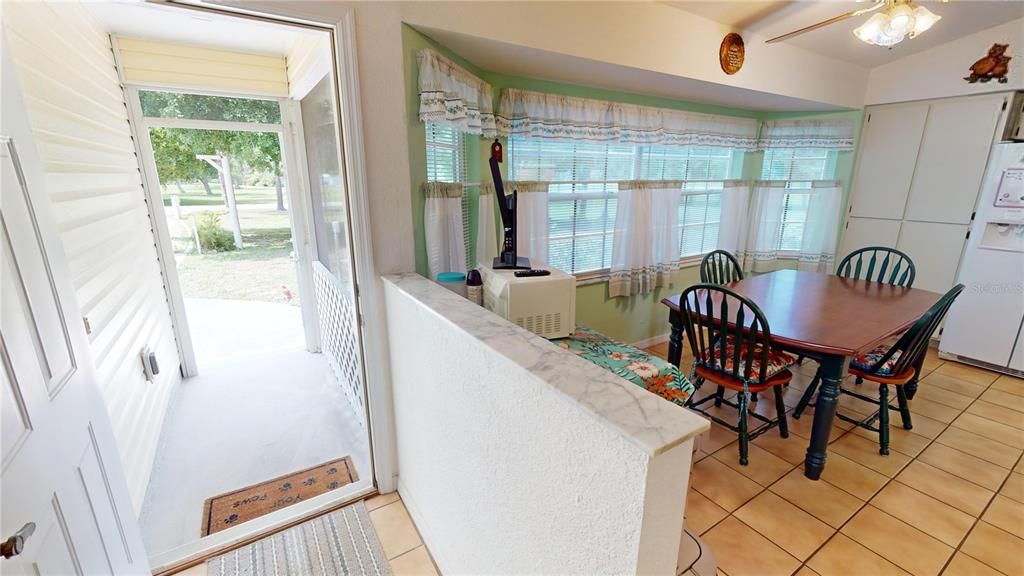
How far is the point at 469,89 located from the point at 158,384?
248 centimetres

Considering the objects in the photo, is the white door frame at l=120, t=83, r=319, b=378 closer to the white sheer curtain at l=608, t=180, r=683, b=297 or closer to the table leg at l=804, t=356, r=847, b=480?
the white sheer curtain at l=608, t=180, r=683, b=297

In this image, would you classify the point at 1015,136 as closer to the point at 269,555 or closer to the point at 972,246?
the point at 972,246

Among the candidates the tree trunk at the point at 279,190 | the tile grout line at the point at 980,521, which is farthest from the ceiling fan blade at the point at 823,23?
the tree trunk at the point at 279,190

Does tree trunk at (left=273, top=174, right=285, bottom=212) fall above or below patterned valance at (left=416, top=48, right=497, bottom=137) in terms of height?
below

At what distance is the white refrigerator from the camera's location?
296 cm

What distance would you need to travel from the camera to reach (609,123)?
2.85m

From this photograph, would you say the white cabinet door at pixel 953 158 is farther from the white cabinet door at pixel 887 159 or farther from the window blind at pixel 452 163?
the window blind at pixel 452 163

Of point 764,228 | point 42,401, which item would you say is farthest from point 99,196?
point 764,228

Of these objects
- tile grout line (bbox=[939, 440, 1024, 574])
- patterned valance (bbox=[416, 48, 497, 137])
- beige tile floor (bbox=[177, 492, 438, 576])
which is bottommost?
beige tile floor (bbox=[177, 492, 438, 576])

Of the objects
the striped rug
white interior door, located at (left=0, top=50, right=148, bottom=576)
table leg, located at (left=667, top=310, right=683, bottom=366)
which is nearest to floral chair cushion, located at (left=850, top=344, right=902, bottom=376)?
table leg, located at (left=667, top=310, right=683, bottom=366)

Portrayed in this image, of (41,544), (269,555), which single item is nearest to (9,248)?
(41,544)

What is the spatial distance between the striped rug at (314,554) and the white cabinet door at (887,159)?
4647mm

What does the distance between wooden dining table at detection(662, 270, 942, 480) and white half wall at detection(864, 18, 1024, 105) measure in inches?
69.0

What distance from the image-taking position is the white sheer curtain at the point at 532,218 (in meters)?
2.63
